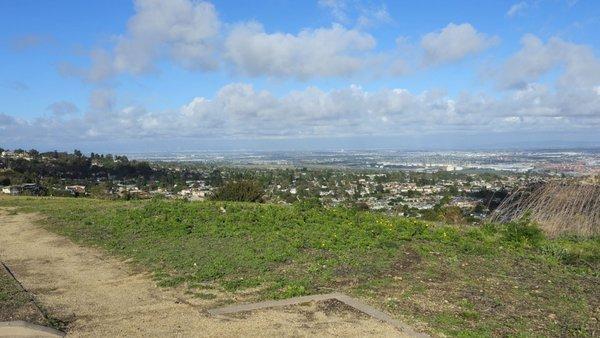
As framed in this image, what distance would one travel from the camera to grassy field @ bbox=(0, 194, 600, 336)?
20.0 feet

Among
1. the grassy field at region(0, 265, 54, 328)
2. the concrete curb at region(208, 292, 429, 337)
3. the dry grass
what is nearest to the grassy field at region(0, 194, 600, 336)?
the concrete curb at region(208, 292, 429, 337)

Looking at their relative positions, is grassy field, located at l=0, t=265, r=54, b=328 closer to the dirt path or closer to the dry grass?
the dirt path

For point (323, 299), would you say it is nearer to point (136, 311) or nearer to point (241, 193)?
point (136, 311)

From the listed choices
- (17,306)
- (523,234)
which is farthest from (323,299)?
(523,234)

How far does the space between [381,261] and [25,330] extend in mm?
5152

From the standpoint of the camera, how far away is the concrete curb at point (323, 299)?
18.5ft

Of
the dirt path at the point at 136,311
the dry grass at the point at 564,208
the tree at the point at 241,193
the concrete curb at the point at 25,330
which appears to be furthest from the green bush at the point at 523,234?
the tree at the point at 241,193

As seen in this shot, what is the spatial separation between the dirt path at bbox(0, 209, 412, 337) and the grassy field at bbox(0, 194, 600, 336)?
445 mm

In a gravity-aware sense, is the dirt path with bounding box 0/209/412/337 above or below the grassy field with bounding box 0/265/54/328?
below

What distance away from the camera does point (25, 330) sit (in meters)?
5.31

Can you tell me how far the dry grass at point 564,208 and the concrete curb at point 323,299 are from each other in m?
6.81

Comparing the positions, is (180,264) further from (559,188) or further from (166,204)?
(559,188)

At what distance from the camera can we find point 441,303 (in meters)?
6.31

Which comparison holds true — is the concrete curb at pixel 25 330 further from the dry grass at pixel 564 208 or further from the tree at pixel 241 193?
the tree at pixel 241 193
